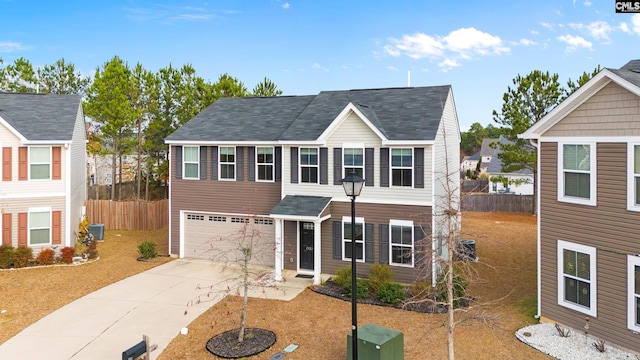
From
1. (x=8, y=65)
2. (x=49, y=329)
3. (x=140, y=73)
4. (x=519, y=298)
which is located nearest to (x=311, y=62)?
(x=140, y=73)

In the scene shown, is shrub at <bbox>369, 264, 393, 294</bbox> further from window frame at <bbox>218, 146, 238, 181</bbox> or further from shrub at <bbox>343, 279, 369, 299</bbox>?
window frame at <bbox>218, 146, 238, 181</bbox>

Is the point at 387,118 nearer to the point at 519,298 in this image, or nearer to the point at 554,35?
the point at 519,298

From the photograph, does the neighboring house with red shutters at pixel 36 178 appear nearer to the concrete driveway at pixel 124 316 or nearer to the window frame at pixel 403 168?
the concrete driveway at pixel 124 316

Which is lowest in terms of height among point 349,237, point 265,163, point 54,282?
point 54,282

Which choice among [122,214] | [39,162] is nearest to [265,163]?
[39,162]

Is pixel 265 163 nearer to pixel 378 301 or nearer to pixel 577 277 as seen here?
pixel 378 301

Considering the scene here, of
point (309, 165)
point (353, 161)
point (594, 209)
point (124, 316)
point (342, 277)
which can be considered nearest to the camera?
point (594, 209)
